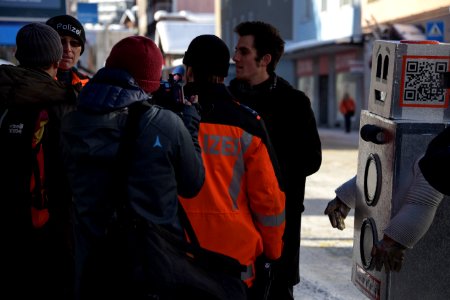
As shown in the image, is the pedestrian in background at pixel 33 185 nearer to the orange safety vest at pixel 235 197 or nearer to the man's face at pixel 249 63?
the orange safety vest at pixel 235 197

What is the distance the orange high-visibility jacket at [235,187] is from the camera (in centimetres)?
329

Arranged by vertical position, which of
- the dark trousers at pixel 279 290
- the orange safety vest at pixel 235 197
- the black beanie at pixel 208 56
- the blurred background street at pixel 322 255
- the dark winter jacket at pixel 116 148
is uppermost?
the black beanie at pixel 208 56

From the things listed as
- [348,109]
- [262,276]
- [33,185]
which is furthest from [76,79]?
→ [348,109]

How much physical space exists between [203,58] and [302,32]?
3878 centimetres

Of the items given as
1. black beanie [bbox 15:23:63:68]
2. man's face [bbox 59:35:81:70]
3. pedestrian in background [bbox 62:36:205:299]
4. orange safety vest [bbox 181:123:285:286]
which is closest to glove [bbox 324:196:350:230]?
orange safety vest [bbox 181:123:285:286]

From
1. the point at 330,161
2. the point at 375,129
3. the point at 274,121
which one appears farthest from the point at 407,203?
the point at 330,161

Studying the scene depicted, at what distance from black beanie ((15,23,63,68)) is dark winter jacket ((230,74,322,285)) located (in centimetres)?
102

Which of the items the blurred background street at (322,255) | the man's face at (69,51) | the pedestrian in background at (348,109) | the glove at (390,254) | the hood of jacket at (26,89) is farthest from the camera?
the pedestrian in background at (348,109)

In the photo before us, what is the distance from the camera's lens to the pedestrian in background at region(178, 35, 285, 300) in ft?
10.8

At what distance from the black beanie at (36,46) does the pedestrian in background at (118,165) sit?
0.87m

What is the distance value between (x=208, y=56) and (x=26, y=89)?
0.79 metres

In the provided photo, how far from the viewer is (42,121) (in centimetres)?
360

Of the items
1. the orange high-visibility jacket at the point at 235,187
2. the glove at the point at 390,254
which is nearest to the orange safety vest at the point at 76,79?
the orange high-visibility jacket at the point at 235,187

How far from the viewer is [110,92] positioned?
289 cm
